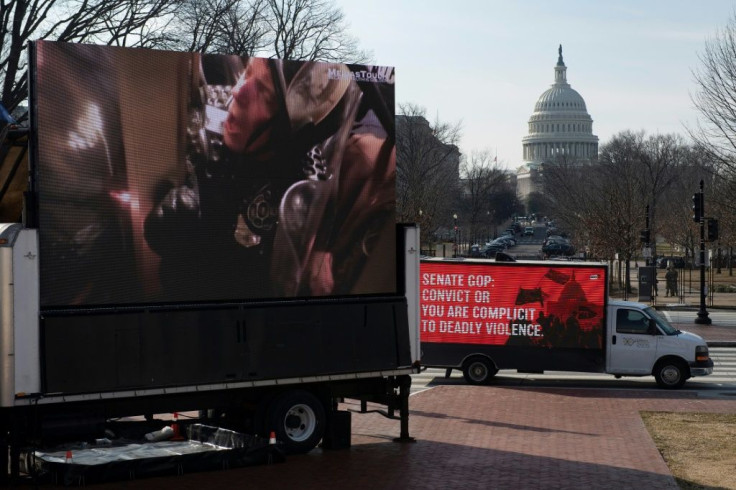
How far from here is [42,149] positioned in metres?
12.7

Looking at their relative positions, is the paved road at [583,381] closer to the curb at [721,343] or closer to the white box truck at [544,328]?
the white box truck at [544,328]

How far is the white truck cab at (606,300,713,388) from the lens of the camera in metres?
23.3

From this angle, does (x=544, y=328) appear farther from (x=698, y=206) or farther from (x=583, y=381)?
(x=698, y=206)

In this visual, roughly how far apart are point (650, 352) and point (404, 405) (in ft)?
30.2

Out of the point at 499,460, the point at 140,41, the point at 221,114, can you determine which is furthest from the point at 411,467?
the point at 140,41

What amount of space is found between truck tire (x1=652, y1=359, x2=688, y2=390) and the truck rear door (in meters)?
0.20

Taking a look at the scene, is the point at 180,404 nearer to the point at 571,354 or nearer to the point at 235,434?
the point at 235,434

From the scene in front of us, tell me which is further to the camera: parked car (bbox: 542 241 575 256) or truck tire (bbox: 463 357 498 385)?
parked car (bbox: 542 241 575 256)

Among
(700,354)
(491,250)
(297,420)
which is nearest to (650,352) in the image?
(700,354)

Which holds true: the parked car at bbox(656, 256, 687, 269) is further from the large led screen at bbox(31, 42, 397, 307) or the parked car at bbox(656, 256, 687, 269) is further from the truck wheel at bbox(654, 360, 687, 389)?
the large led screen at bbox(31, 42, 397, 307)

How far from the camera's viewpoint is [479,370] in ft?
78.0

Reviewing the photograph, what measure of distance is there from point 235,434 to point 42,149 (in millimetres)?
4279

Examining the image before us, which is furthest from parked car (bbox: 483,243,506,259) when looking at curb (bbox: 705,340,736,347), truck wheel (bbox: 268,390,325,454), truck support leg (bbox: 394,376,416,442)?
truck wheel (bbox: 268,390,325,454)

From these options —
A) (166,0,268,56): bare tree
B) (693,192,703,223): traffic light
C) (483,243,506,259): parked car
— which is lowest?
(483,243,506,259): parked car
